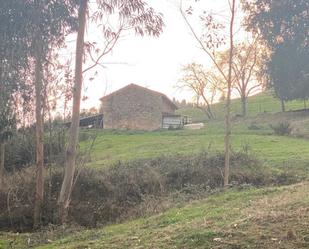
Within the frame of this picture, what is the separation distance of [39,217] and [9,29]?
18.8 feet

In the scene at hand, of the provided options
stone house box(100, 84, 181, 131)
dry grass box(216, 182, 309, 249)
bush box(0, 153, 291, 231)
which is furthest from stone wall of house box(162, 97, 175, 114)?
dry grass box(216, 182, 309, 249)

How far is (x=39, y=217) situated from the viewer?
14.3 meters

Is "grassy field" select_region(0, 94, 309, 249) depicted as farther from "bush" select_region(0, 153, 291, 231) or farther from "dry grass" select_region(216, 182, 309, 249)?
"bush" select_region(0, 153, 291, 231)

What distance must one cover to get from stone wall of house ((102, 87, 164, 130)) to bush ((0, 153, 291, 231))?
Result: 28.6 metres

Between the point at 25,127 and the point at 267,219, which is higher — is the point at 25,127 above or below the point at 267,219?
above

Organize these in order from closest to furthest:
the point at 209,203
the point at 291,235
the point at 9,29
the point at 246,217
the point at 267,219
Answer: the point at 291,235
the point at 267,219
the point at 246,217
the point at 209,203
the point at 9,29

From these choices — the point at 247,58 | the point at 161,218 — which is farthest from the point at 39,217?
the point at 247,58

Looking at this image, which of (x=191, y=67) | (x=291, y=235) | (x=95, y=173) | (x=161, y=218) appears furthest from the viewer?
(x=191, y=67)

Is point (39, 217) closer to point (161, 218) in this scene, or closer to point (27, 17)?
point (161, 218)

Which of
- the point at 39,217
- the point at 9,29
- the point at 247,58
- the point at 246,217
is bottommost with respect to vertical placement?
the point at 39,217

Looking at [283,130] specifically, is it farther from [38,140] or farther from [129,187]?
[38,140]

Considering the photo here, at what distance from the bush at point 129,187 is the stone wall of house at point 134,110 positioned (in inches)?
1127

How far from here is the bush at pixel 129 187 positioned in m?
15.1

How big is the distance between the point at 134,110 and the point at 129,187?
108 ft
